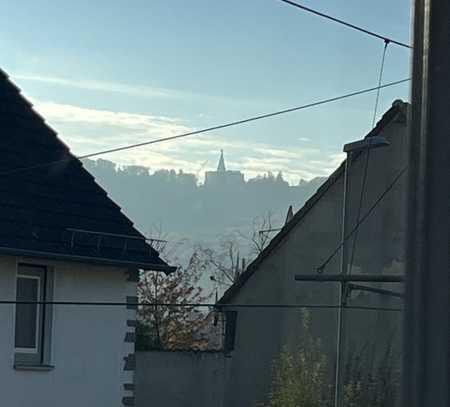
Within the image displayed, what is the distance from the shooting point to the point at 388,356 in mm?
13797

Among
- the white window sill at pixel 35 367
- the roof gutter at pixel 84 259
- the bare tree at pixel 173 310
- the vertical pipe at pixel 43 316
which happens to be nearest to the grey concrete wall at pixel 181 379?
the bare tree at pixel 173 310

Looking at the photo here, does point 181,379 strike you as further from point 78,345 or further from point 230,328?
point 78,345

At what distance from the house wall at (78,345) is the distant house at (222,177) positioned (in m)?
4.09

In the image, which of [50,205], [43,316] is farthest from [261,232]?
[43,316]

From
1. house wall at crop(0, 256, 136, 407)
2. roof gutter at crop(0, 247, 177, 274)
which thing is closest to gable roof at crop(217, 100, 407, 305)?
roof gutter at crop(0, 247, 177, 274)

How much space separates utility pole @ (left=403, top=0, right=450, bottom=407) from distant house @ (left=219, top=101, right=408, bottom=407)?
10167mm

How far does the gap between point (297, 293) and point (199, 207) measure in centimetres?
413

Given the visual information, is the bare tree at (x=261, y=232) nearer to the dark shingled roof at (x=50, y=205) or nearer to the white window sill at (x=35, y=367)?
the dark shingled roof at (x=50, y=205)

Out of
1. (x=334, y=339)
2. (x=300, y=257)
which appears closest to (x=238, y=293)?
(x=300, y=257)

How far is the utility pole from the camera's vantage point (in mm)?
2049

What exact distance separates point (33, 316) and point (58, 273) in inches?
24.1

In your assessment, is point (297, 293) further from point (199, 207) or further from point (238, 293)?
point (199, 207)

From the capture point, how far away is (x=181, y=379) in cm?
1988

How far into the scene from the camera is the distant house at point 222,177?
1917cm
